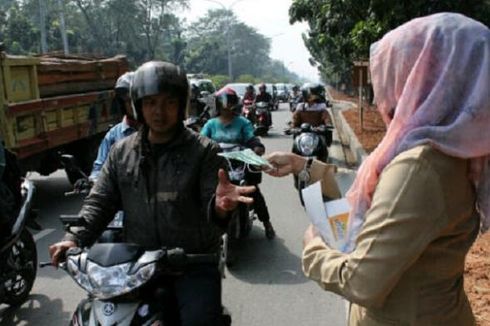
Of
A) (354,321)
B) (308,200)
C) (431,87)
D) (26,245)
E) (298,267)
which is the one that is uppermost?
(431,87)

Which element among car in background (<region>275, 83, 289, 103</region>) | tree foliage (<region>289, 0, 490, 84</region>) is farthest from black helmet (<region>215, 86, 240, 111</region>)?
car in background (<region>275, 83, 289, 103</region>)

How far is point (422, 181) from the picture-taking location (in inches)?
59.2

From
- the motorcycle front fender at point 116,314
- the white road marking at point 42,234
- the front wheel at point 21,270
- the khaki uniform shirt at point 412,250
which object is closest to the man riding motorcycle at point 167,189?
the motorcycle front fender at point 116,314

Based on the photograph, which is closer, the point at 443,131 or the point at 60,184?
the point at 443,131

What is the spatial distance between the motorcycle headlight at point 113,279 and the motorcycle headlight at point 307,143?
665 centimetres

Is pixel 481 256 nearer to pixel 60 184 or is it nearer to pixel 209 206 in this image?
pixel 209 206

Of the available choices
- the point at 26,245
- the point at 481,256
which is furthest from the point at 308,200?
the point at 481,256

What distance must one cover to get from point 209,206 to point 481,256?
3540 mm

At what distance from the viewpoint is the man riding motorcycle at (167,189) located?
2.51 meters

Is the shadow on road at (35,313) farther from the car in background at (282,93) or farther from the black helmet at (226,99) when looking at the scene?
the car in background at (282,93)

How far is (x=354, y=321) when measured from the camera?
1.83 meters

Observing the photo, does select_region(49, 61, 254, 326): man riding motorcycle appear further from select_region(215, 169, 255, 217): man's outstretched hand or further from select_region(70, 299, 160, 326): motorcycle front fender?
select_region(70, 299, 160, 326): motorcycle front fender

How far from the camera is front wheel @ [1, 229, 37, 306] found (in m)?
4.46

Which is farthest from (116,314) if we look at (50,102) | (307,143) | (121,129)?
(307,143)
